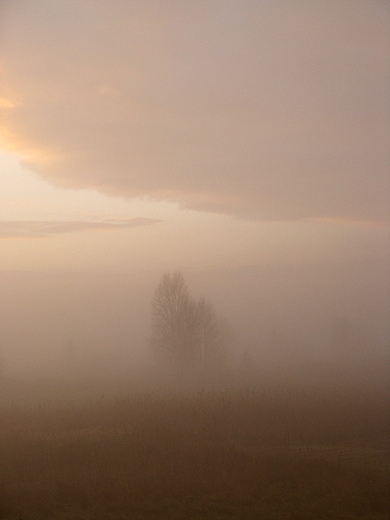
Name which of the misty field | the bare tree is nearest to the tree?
the bare tree

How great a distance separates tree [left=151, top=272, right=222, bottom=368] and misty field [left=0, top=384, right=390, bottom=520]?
20837 mm

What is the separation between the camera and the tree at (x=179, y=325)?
125ft

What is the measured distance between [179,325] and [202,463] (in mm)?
27417

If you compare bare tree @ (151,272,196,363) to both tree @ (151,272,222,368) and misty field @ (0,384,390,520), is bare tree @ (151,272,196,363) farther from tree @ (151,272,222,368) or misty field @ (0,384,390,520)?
misty field @ (0,384,390,520)

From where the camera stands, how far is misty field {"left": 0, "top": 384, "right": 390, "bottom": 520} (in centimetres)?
872

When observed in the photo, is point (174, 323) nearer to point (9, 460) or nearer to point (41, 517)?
point (9, 460)

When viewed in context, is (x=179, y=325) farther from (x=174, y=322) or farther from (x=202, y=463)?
(x=202, y=463)

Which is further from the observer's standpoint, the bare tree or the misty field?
the bare tree

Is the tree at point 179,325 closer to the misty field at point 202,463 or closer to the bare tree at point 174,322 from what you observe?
A: the bare tree at point 174,322

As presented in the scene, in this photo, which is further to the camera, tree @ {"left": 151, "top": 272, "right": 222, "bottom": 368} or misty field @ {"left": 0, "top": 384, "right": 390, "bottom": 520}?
tree @ {"left": 151, "top": 272, "right": 222, "bottom": 368}

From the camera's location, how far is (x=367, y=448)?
40.0 ft

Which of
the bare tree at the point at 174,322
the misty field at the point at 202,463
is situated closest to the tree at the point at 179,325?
the bare tree at the point at 174,322

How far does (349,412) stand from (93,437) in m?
9.06

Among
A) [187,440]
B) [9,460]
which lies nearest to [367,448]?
[187,440]
